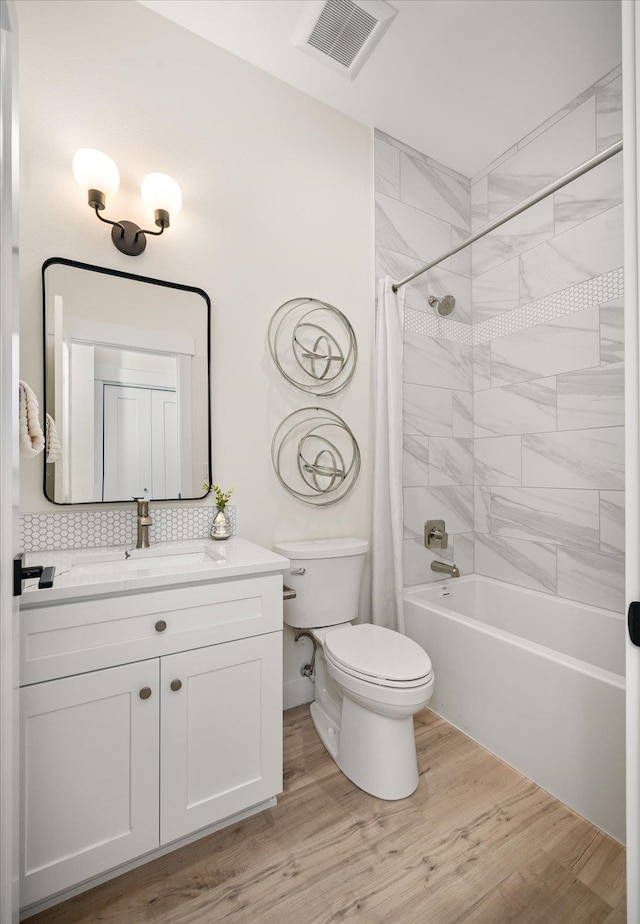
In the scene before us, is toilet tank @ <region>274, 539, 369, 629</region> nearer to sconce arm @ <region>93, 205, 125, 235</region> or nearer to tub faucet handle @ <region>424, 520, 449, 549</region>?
tub faucet handle @ <region>424, 520, 449, 549</region>

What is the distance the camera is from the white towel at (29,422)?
1128 millimetres

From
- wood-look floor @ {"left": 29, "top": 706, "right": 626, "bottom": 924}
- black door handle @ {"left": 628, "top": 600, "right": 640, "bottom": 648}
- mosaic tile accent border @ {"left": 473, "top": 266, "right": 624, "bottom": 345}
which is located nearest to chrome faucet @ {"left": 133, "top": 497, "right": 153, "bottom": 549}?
wood-look floor @ {"left": 29, "top": 706, "right": 626, "bottom": 924}

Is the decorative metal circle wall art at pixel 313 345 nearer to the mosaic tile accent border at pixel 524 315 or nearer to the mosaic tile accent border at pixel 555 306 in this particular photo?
the mosaic tile accent border at pixel 524 315

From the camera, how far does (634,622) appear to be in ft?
2.50

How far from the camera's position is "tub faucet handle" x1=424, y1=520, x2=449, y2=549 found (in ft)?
7.89

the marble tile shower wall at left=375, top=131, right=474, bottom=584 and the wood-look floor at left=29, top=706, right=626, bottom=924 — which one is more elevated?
the marble tile shower wall at left=375, top=131, right=474, bottom=584

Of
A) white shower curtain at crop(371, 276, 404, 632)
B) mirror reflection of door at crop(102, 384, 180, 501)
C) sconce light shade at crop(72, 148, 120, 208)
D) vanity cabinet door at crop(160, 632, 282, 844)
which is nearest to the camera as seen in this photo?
vanity cabinet door at crop(160, 632, 282, 844)

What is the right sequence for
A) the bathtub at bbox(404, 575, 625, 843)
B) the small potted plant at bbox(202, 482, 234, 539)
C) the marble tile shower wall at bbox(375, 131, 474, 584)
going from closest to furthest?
the bathtub at bbox(404, 575, 625, 843) → the small potted plant at bbox(202, 482, 234, 539) → the marble tile shower wall at bbox(375, 131, 474, 584)

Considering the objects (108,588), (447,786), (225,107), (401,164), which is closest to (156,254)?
(225,107)

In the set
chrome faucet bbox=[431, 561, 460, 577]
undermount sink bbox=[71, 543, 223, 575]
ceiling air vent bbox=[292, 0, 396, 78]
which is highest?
ceiling air vent bbox=[292, 0, 396, 78]

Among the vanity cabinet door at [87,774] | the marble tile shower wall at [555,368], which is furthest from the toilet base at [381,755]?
the marble tile shower wall at [555,368]

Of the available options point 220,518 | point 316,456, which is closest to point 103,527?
point 220,518

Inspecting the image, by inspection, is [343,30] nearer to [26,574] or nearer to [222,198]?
[222,198]

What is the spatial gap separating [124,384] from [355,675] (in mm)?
1356
